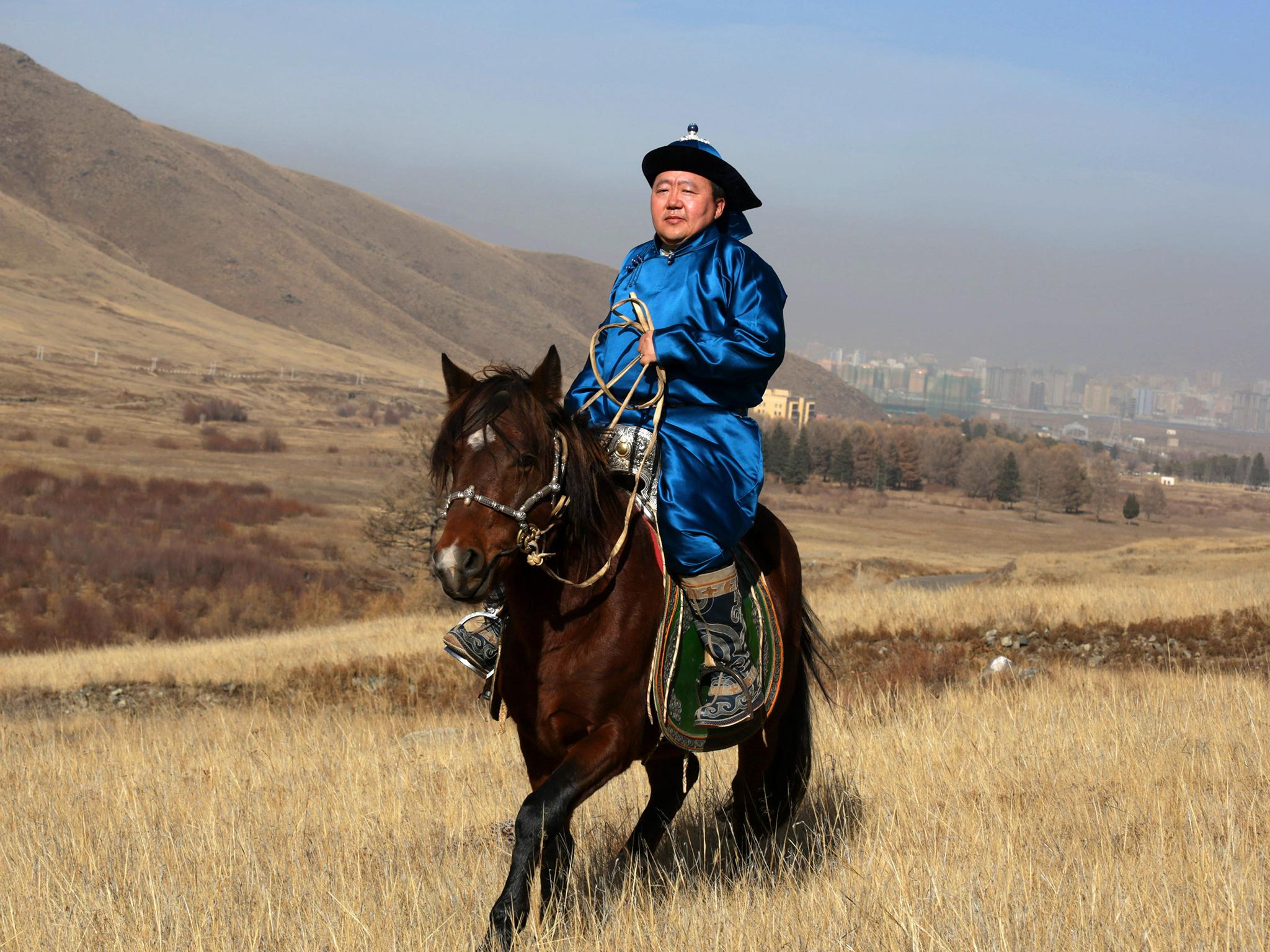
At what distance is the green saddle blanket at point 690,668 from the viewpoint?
14.5ft

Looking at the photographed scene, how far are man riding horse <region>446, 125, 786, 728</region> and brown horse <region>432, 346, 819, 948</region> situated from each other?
24 centimetres

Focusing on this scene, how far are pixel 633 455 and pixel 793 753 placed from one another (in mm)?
2258

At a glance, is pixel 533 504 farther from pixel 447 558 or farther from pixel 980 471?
pixel 980 471

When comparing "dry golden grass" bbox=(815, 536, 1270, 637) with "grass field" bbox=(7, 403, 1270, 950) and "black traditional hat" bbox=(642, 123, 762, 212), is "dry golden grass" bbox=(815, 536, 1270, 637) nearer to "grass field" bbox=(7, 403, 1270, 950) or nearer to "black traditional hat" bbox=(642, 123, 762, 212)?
"grass field" bbox=(7, 403, 1270, 950)

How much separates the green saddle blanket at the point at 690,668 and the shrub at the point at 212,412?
98323 millimetres

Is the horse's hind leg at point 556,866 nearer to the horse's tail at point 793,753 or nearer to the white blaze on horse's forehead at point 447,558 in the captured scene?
the white blaze on horse's forehead at point 447,558

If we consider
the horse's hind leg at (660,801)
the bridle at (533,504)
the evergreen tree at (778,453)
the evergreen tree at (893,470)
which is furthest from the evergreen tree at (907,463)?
the bridle at (533,504)

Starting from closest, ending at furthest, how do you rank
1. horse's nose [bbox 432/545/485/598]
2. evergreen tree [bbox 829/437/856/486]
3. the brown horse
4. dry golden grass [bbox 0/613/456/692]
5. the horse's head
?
horse's nose [bbox 432/545/485/598] → the horse's head → the brown horse → dry golden grass [bbox 0/613/456/692] → evergreen tree [bbox 829/437/856/486]

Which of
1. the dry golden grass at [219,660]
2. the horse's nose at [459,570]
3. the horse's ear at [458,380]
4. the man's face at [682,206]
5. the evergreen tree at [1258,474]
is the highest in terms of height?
the evergreen tree at [1258,474]

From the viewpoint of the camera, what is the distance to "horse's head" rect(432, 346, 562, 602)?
3.68 meters

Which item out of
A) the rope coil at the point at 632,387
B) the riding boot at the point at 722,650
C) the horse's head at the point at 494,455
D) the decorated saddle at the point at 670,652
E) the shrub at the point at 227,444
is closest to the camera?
the horse's head at the point at 494,455

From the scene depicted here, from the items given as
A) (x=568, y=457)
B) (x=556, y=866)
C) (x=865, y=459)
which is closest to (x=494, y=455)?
(x=568, y=457)

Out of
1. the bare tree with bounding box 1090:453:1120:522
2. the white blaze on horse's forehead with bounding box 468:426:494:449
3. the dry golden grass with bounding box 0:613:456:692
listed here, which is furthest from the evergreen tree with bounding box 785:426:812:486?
the white blaze on horse's forehead with bounding box 468:426:494:449

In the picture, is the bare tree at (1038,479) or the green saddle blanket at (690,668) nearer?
the green saddle blanket at (690,668)
